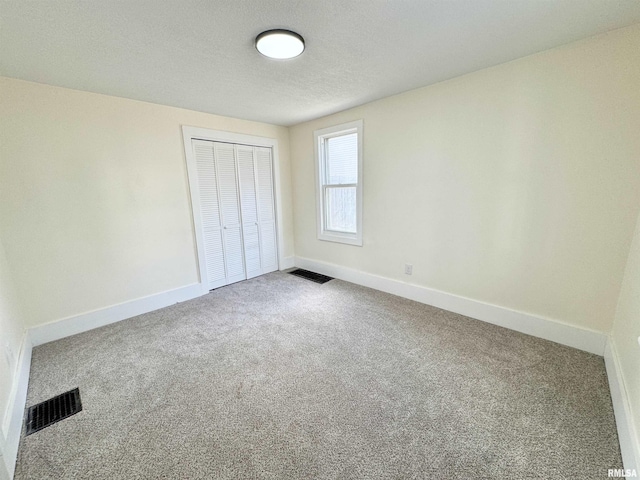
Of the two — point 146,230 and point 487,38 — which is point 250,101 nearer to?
point 146,230

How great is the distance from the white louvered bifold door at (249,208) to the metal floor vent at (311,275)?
0.59 metres

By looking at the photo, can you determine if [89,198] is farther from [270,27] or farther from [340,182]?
[340,182]

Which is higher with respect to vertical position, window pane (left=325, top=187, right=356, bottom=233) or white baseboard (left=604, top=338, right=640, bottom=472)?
window pane (left=325, top=187, right=356, bottom=233)

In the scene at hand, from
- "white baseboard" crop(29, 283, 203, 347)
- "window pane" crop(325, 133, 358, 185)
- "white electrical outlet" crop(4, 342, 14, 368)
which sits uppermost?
"window pane" crop(325, 133, 358, 185)

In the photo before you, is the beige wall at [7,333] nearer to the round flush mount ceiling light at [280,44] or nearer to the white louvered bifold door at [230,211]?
the white louvered bifold door at [230,211]

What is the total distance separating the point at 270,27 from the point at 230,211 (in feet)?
8.02

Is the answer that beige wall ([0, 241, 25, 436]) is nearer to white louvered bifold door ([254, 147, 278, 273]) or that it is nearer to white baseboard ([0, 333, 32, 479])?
white baseboard ([0, 333, 32, 479])

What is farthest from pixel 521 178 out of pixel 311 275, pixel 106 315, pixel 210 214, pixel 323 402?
pixel 106 315

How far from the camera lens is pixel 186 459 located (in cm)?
131

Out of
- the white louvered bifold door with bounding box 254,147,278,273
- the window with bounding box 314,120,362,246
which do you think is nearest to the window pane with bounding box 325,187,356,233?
the window with bounding box 314,120,362,246

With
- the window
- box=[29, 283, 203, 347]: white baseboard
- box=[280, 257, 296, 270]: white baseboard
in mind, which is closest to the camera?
box=[29, 283, 203, 347]: white baseboard

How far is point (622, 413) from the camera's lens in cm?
135

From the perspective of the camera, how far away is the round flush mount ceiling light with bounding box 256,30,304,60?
159 cm

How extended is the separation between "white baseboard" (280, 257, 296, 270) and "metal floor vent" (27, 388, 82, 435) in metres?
2.86
